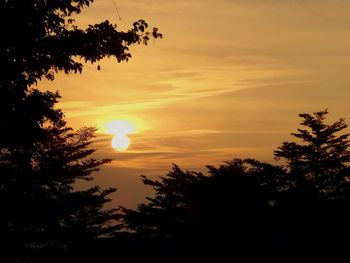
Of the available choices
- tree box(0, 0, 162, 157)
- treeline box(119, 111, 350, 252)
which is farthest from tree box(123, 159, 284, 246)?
tree box(0, 0, 162, 157)

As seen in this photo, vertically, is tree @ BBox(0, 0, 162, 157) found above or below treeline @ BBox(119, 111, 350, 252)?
above

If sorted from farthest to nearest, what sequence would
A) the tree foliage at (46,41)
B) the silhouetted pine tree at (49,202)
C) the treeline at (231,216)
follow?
the silhouetted pine tree at (49,202), the treeline at (231,216), the tree foliage at (46,41)

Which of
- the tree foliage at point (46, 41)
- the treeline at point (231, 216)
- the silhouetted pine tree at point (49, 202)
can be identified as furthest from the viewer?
the silhouetted pine tree at point (49, 202)

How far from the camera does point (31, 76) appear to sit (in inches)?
603

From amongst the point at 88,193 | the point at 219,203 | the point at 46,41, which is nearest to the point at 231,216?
the point at 219,203

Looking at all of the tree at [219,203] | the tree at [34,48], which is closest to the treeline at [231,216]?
the tree at [219,203]

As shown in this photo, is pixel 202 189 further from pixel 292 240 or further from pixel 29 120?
pixel 29 120

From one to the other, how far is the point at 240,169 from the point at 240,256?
8.30 m

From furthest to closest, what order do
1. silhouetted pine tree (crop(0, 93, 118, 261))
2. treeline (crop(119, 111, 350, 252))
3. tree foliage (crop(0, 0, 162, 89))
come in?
silhouetted pine tree (crop(0, 93, 118, 261))
treeline (crop(119, 111, 350, 252))
tree foliage (crop(0, 0, 162, 89))

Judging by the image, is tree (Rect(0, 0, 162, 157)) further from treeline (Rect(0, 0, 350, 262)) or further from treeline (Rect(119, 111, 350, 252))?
treeline (Rect(119, 111, 350, 252))

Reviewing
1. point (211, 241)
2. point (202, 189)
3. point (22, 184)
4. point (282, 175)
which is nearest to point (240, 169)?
point (202, 189)

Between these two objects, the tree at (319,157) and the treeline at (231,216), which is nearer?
the treeline at (231,216)

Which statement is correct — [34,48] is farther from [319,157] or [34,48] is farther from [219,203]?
[319,157]

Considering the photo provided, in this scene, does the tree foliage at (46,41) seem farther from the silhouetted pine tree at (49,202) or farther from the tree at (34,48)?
the silhouetted pine tree at (49,202)
